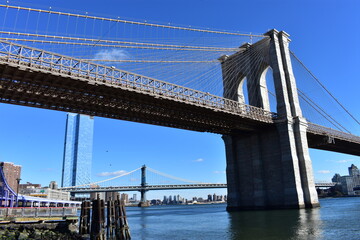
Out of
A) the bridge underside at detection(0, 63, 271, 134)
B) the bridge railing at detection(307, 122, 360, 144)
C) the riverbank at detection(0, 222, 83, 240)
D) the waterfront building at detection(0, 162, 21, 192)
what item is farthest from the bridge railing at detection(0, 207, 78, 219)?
the waterfront building at detection(0, 162, 21, 192)

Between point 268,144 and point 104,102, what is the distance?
2468 centimetres

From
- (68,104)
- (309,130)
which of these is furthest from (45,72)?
(309,130)

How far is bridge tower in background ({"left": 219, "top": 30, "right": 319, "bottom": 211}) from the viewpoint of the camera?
41103 mm

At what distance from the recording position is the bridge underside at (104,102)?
1086 inches

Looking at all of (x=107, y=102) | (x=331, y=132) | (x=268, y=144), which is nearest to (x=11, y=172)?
(x=107, y=102)

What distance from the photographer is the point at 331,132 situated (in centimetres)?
5203

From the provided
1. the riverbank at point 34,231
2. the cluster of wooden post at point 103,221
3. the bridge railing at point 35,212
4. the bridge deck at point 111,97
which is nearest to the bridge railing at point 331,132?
the bridge deck at point 111,97

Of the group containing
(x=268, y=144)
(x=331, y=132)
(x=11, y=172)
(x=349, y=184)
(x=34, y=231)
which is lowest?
(x=34, y=231)

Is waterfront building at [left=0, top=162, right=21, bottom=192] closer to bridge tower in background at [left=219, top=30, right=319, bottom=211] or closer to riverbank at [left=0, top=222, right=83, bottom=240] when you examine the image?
bridge tower in background at [left=219, top=30, right=319, bottom=211]

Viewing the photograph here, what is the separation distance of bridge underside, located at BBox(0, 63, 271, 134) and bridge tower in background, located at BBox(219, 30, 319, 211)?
10.7ft

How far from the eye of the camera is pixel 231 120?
42.2 meters

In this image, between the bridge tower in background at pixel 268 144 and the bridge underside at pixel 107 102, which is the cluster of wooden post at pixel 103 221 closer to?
the bridge underside at pixel 107 102

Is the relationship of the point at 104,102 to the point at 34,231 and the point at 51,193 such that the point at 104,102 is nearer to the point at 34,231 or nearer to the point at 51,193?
the point at 34,231

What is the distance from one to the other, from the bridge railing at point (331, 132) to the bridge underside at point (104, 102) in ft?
28.3
